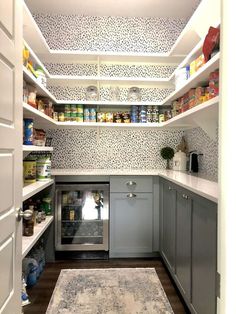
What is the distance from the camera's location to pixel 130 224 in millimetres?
3172

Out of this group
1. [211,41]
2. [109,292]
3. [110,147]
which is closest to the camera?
[211,41]

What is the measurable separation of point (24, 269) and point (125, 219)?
1.18 metres

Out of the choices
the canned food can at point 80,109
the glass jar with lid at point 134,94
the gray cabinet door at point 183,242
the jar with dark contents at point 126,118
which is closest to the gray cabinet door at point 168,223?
the gray cabinet door at point 183,242

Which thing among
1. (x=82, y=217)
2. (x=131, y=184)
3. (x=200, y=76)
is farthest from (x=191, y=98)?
(x=82, y=217)

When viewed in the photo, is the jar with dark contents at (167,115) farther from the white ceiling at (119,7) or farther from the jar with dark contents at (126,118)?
the white ceiling at (119,7)

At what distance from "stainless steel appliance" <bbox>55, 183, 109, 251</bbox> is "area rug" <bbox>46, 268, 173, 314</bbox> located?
1.33 ft

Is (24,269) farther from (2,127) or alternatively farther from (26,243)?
(2,127)

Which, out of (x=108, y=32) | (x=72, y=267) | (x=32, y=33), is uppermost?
(x=108, y=32)

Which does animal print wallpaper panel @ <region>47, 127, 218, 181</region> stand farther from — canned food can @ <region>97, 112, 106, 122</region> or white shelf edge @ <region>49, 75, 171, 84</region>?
white shelf edge @ <region>49, 75, 171, 84</region>

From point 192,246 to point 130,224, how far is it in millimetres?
1307

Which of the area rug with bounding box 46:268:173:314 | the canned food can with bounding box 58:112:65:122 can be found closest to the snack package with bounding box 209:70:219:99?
the area rug with bounding box 46:268:173:314

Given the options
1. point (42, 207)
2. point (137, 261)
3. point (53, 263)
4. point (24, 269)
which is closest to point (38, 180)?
point (42, 207)

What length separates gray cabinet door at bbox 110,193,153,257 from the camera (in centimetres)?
316

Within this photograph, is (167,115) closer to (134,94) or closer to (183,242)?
(134,94)
